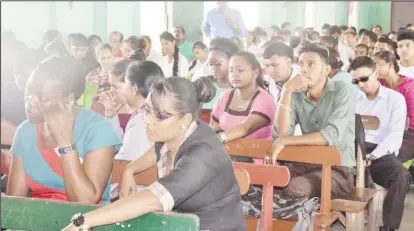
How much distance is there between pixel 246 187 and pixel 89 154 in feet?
1.90

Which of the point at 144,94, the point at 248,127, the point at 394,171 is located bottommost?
the point at 394,171

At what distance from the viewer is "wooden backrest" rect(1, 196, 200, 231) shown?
5.65 feet

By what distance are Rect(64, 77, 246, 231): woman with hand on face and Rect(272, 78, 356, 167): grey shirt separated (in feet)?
4.50

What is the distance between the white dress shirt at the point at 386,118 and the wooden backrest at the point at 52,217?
2663mm

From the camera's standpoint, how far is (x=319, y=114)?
3.56 metres

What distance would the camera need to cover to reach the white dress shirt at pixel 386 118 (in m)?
4.14

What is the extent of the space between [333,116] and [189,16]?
7.57m

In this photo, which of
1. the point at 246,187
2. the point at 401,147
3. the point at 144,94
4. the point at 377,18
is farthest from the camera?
the point at 377,18

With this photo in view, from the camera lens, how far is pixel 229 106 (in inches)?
154

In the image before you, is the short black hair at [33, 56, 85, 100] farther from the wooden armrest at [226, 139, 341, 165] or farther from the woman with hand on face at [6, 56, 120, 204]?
the wooden armrest at [226, 139, 341, 165]

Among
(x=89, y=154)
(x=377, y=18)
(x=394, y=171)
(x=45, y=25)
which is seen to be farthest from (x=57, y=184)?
(x=377, y=18)

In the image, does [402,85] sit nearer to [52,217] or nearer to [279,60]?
[279,60]

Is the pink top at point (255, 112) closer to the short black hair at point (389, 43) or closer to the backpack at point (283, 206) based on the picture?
the backpack at point (283, 206)

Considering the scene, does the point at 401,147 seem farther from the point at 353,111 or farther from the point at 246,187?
the point at 246,187
